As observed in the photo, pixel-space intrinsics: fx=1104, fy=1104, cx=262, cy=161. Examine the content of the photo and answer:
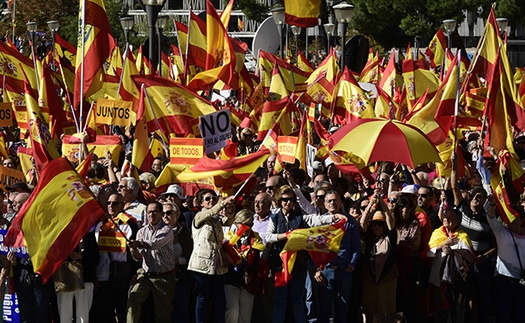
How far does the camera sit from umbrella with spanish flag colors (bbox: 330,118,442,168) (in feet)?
35.2

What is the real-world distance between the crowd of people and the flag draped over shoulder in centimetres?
10

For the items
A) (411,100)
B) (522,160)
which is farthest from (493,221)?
(411,100)

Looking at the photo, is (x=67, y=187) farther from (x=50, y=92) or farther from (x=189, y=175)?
(x=50, y=92)

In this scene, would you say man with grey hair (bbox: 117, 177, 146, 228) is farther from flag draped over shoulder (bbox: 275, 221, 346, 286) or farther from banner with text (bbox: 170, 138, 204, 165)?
flag draped over shoulder (bbox: 275, 221, 346, 286)

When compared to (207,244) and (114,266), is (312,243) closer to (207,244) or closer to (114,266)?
(207,244)

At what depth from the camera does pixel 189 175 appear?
11422 mm

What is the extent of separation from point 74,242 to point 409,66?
10742 mm

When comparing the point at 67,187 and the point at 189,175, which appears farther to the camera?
the point at 189,175

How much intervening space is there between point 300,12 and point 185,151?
891 cm

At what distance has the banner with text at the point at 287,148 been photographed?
13.4 meters

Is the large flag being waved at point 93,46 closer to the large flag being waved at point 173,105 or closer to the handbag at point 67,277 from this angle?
the large flag being waved at point 173,105

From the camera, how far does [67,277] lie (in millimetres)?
9938

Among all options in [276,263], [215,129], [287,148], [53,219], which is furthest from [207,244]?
[287,148]

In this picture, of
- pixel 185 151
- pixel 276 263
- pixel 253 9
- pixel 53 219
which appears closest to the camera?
pixel 53 219
